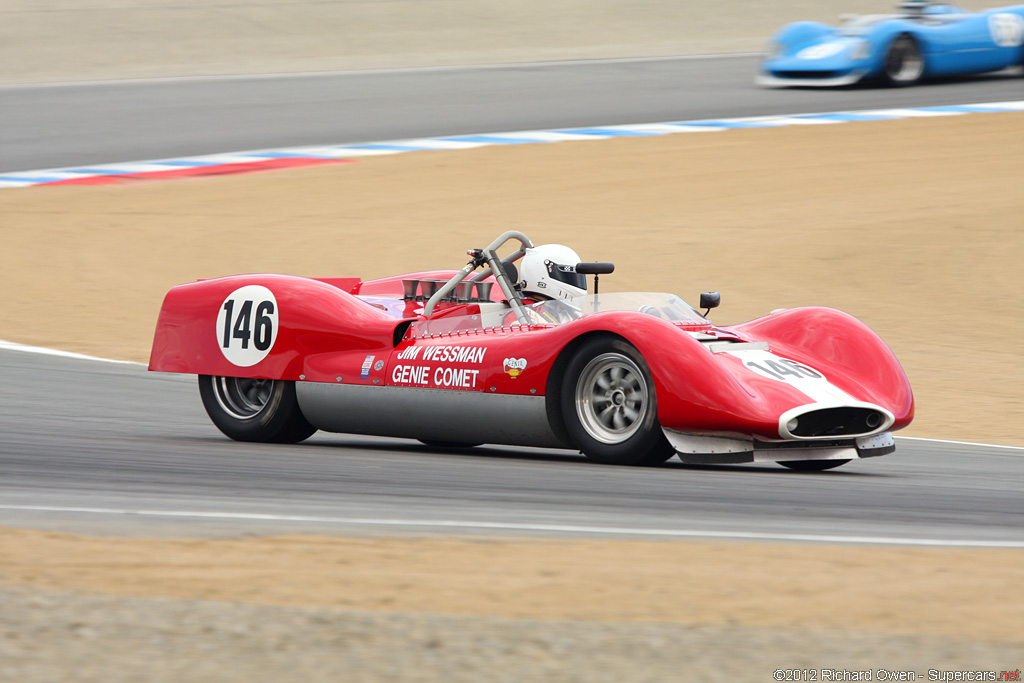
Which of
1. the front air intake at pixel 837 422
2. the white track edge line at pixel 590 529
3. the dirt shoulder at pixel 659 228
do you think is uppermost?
the dirt shoulder at pixel 659 228

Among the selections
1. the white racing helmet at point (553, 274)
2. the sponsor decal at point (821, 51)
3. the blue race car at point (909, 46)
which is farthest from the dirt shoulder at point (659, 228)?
the white racing helmet at point (553, 274)

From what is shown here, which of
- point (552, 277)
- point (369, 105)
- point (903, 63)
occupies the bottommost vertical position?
point (552, 277)

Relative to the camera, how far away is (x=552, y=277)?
882 centimetres

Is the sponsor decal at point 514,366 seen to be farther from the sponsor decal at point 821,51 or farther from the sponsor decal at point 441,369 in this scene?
the sponsor decal at point 821,51

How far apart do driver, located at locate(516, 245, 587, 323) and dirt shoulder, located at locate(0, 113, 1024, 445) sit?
3.37 m

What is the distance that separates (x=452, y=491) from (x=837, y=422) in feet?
6.81

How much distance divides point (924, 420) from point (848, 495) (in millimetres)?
3844

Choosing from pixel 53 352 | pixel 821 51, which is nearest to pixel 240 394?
pixel 53 352

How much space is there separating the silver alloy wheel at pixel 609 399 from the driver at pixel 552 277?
0.86 metres

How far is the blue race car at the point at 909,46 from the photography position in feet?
81.8

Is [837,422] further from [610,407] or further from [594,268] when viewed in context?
[594,268]

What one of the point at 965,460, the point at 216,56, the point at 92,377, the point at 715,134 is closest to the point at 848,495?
the point at 965,460

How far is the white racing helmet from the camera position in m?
8.80

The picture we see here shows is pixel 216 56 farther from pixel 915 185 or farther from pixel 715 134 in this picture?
pixel 915 185
